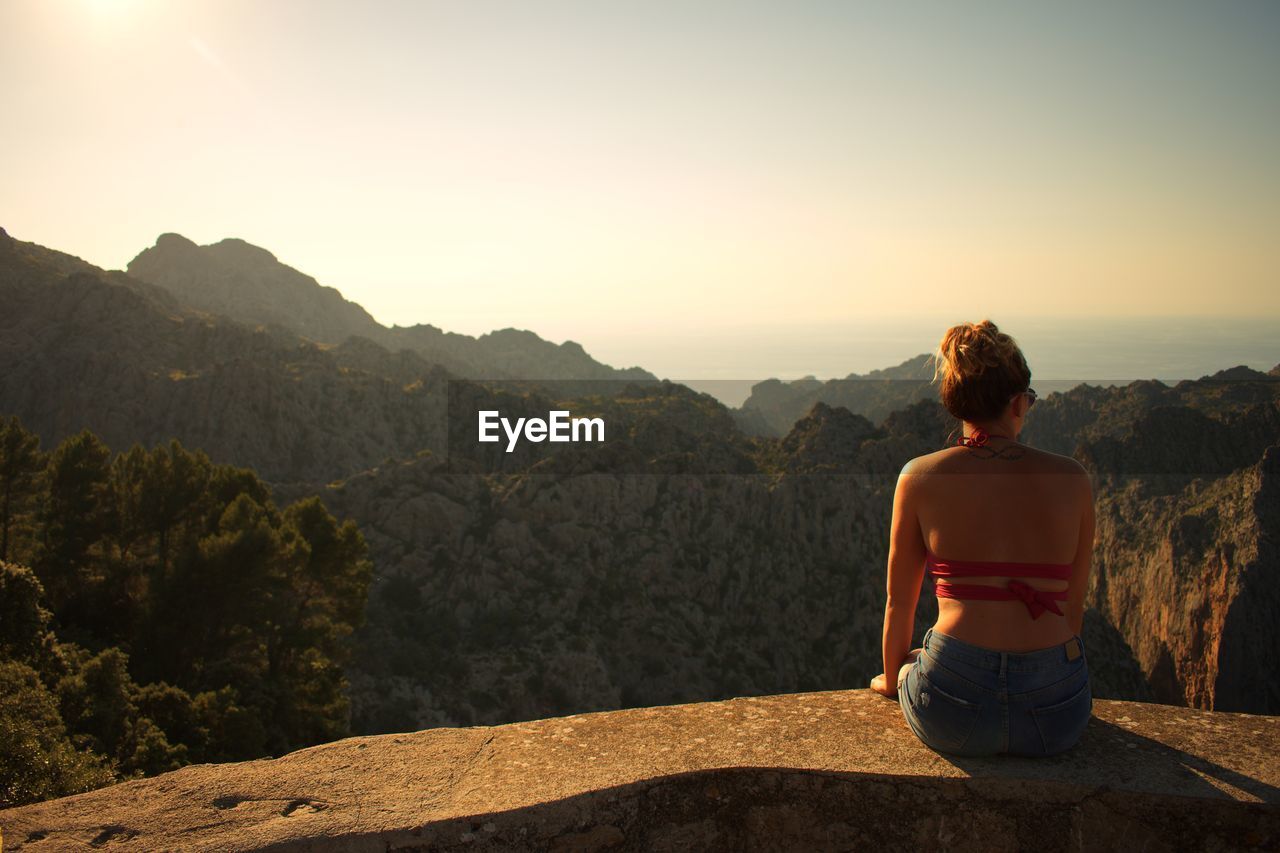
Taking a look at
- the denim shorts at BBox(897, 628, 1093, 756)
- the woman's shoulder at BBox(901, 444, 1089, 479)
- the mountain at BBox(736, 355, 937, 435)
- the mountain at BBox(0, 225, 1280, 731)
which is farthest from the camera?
the mountain at BBox(736, 355, 937, 435)

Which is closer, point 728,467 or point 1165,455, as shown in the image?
point 1165,455

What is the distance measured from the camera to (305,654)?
31.2 m

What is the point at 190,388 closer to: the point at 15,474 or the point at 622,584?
the point at 622,584

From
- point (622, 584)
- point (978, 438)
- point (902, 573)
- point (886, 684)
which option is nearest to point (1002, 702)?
point (902, 573)

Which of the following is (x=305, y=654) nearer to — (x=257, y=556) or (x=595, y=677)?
(x=257, y=556)

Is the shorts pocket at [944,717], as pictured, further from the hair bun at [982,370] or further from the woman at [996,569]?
the hair bun at [982,370]

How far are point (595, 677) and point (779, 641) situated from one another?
595 inches

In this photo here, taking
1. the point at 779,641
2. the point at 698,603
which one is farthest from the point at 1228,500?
the point at 698,603

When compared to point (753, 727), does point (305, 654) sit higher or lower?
lower

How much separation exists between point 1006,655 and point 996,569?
0.46 m

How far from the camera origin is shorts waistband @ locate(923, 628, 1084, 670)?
434cm

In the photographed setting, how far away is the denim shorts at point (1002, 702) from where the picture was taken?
13.9ft

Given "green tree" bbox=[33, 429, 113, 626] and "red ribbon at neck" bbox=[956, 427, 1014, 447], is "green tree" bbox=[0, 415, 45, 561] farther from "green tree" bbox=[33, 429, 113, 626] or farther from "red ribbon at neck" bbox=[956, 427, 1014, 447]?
"red ribbon at neck" bbox=[956, 427, 1014, 447]

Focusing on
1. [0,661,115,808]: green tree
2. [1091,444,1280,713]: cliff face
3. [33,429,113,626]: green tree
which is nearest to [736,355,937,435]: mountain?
[1091,444,1280,713]: cliff face
